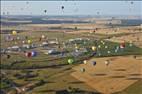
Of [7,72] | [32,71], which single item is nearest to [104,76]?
[32,71]

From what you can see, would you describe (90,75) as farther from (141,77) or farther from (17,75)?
(17,75)

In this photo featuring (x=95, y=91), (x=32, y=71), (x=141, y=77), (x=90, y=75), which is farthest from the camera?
(x=32, y=71)

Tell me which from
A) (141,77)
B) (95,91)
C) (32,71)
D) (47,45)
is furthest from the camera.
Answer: (47,45)

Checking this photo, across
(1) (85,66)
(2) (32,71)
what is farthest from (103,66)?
(2) (32,71)

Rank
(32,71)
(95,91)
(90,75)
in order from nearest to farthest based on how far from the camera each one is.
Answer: (95,91), (90,75), (32,71)

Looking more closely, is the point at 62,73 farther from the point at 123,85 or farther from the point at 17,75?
the point at 123,85

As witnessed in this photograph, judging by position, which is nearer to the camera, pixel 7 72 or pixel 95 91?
pixel 95 91
